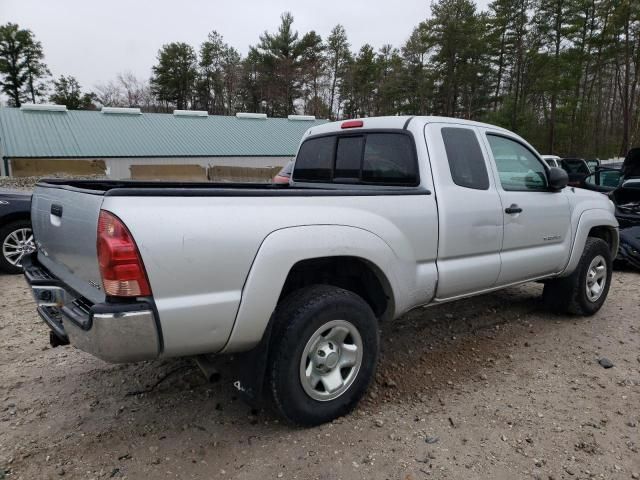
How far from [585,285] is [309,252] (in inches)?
138

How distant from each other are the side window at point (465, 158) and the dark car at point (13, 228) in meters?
5.63

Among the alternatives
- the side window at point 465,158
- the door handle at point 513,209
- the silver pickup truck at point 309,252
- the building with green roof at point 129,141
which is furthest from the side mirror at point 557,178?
the building with green roof at point 129,141

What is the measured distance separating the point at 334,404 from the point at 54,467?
5.09 feet

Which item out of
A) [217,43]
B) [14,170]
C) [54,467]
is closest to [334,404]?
[54,467]

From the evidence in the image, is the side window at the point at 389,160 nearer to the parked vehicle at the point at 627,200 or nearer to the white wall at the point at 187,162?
the parked vehicle at the point at 627,200

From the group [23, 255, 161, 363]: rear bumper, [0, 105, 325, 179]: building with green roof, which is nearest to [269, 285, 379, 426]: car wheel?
[23, 255, 161, 363]: rear bumper

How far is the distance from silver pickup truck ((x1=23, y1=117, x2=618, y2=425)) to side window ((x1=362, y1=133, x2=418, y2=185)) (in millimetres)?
11

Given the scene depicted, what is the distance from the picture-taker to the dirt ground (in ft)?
7.85

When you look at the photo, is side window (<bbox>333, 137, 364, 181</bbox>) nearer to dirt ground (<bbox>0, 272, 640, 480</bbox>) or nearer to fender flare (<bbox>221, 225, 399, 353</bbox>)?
fender flare (<bbox>221, 225, 399, 353</bbox>)

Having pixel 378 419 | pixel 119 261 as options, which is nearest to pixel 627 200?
pixel 378 419

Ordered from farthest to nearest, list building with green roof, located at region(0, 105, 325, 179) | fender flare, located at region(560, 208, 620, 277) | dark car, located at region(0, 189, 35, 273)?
building with green roof, located at region(0, 105, 325, 179)
dark car, located at region(0, 189, 35, 273)
fender flare, located at region(560, 208, 620, 277)

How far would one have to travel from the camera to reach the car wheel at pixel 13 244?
6113 millimetres

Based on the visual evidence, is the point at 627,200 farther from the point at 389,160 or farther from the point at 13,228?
the point at 13,228

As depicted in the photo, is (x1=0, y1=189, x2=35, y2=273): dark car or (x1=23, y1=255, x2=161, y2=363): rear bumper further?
(x1=0, y1=189, x2=35, y2=273): dark car
